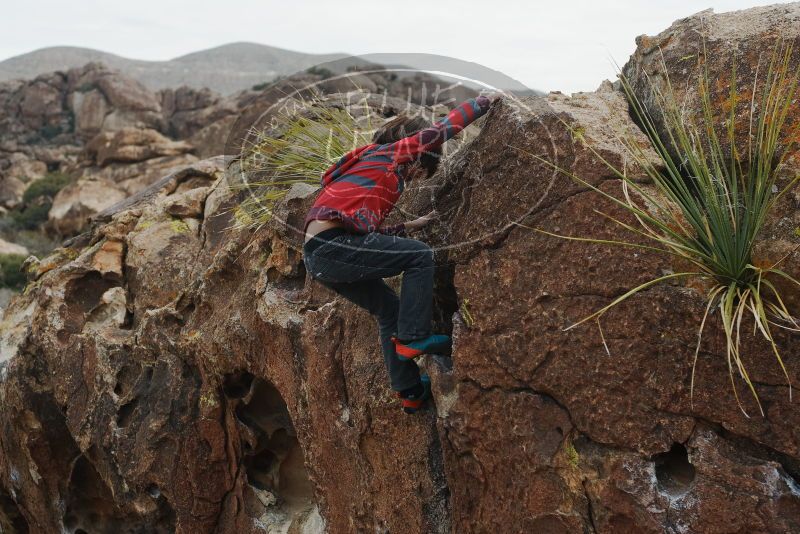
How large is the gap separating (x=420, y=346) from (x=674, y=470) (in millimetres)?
1330

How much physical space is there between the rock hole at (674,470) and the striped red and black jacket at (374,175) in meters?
1.82

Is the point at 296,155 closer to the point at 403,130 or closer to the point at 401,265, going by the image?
the point at 403,130

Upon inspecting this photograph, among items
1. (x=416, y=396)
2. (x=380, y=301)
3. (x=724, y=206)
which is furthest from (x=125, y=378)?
(x=724, y=206)

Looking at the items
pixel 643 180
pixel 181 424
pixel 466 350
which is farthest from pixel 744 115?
pixel 181 424

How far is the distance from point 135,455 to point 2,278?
14.8 meters

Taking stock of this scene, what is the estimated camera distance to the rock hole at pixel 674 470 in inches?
123

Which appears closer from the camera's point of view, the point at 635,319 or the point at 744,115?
the point at 635,319

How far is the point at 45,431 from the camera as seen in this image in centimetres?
686

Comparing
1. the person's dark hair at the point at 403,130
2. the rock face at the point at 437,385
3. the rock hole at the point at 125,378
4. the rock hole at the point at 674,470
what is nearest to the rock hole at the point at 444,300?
the rock face at the point at 437,385

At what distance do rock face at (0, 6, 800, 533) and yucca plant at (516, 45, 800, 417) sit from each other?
97 millimetres

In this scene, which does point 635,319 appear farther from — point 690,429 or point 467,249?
point 467,249

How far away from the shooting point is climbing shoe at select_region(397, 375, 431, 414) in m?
3.92

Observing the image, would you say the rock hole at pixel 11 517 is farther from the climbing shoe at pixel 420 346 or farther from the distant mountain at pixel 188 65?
the distant mountain at pixel 188 65

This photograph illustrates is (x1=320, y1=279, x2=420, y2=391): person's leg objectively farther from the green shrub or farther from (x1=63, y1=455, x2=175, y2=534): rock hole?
the green shrub
